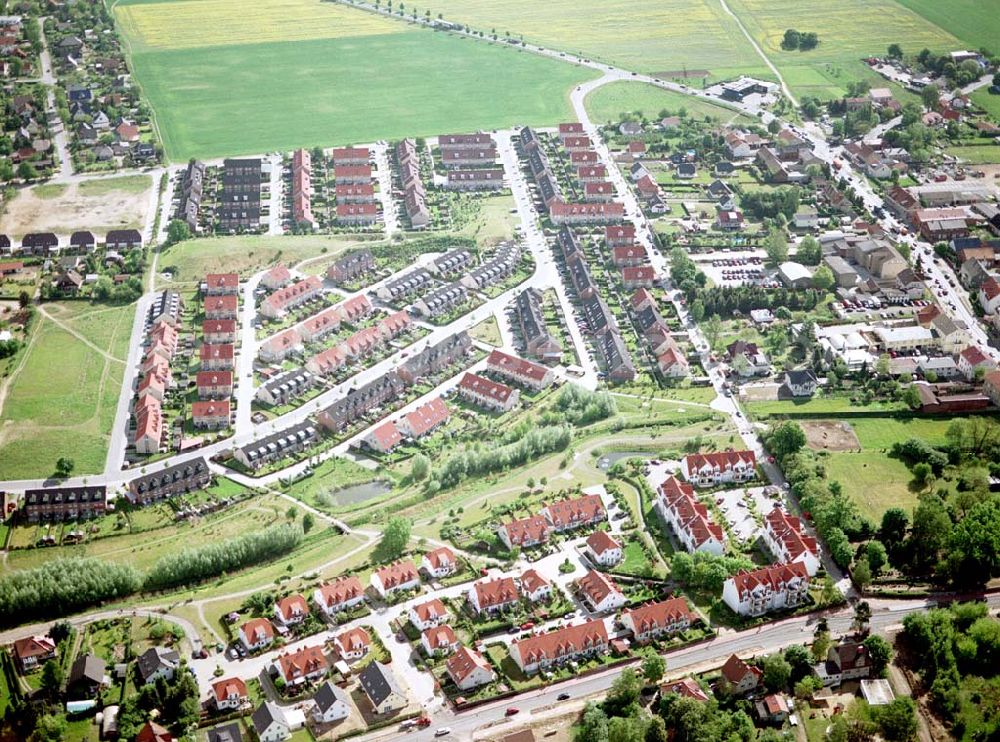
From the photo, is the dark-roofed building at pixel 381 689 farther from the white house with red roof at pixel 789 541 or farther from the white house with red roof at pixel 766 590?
the white house with red roof at pixel 789 541

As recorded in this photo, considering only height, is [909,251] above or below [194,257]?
above

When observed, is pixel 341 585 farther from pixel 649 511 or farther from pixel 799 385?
pixel 799 385

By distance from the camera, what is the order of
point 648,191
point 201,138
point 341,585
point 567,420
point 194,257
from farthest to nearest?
1. point 201,138
2. point 648,191
3. point 194,257
4. point 567,420
5. point 341,585

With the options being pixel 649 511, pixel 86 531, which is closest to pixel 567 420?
pixel 649 511

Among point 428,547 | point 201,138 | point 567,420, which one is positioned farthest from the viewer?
point 201,138

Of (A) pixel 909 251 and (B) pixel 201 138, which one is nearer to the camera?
(A) pixel 909 251

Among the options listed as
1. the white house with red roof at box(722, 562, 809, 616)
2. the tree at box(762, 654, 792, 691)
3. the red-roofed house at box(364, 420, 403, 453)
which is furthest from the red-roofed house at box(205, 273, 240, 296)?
the tree at box(762, 654, 792, 691)

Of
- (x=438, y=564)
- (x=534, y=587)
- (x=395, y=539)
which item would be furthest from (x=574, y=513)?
(x=395, y=539)

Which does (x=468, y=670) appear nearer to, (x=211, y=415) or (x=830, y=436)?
(x=211, y=415)
